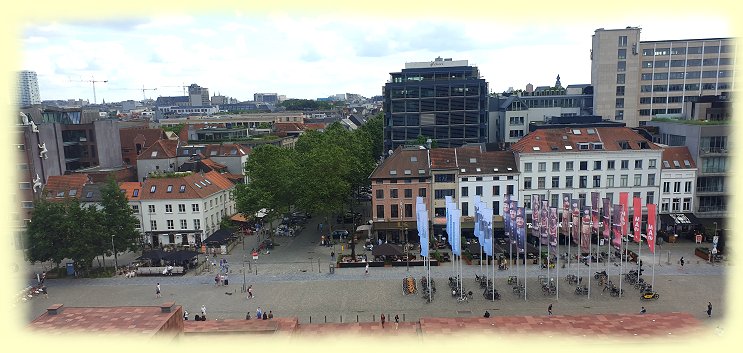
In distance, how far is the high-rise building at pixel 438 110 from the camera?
81.2 meters

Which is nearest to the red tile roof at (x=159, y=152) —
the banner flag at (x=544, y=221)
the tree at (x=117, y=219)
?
the tree at (x=117, y=219)

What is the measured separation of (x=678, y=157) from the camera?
54.6 m

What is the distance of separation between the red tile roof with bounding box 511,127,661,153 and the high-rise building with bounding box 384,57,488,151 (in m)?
26.2

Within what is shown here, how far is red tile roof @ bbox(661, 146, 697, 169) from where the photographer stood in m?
53.8

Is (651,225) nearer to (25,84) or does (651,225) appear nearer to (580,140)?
(580,140)

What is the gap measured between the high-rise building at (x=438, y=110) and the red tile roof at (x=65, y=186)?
4647cm

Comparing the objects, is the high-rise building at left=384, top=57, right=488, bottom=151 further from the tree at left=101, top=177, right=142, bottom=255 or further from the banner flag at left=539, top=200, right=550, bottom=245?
the tree at left=101, top=177, right=142, bottom=255

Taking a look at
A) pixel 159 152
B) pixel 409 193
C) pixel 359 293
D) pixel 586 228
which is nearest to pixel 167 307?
pixel 359 293

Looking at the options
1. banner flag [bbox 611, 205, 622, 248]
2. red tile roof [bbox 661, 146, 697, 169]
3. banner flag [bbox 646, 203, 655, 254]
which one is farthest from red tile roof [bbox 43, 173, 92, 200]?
red tile roof [bbox 661, 146, 697, 169]

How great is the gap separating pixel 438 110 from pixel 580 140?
102ft

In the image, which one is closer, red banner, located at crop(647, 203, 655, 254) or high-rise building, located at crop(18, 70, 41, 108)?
high-rise building, located at crop(18, 70, 41, 108)

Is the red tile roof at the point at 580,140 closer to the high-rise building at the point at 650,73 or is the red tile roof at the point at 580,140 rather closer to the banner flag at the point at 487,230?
the banner flag at the point at 487,230

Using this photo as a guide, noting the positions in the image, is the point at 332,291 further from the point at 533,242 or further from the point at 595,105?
the point at 595,105

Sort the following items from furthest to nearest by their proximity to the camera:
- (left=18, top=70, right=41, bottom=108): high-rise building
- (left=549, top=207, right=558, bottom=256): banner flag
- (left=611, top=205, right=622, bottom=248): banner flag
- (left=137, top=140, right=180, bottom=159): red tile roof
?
(left=137, top=140, right=180, bottom=159): red tile roof < (left=549, top=207, right=558, bottom=256): banner flag < (left=611, top=205, right=622, bottom=248): banner flag < (left=18, top=70, right=41, bottom=108): high-rise building
